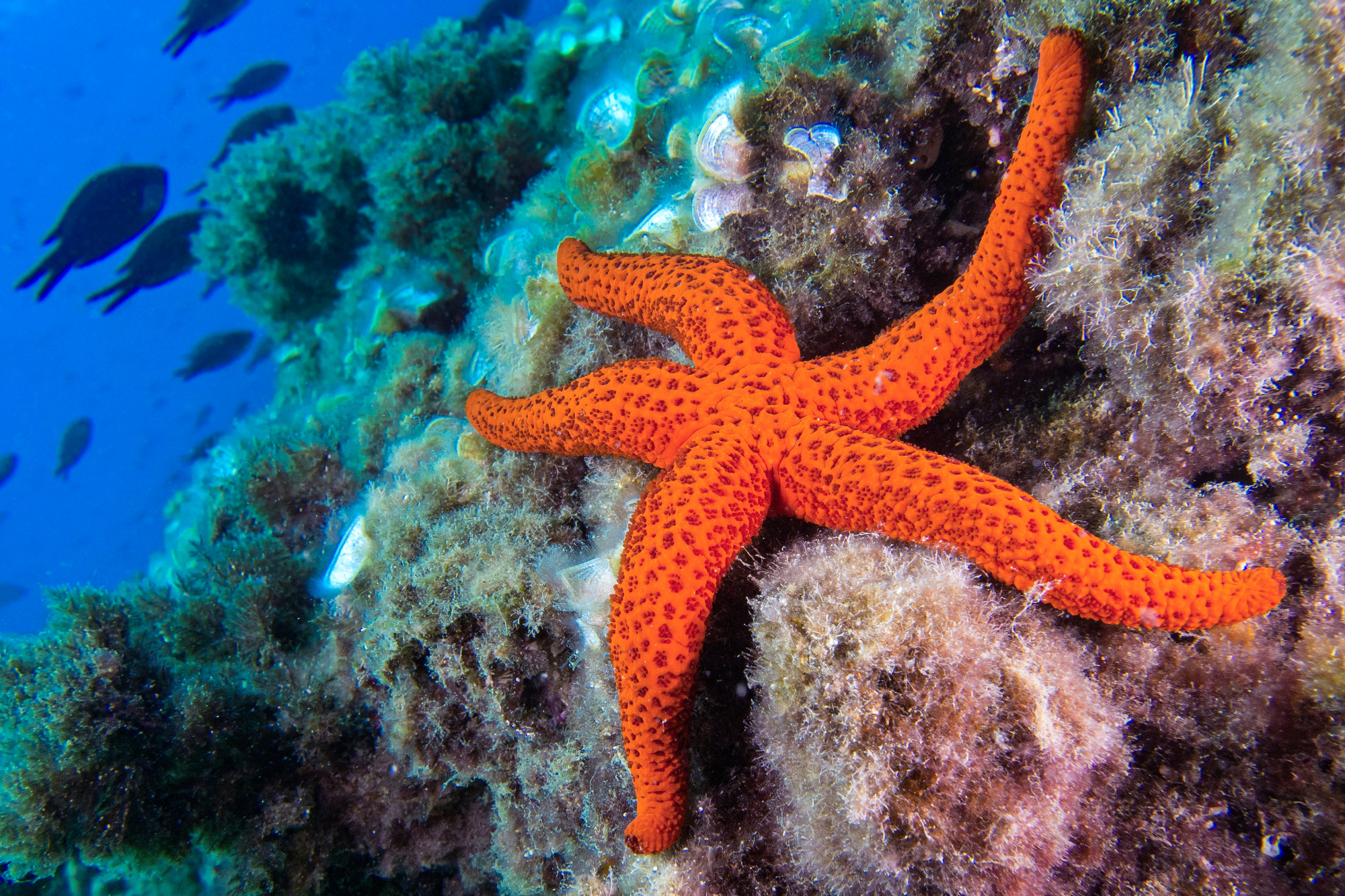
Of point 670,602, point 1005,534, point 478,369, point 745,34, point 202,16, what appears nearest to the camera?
point 1005,534

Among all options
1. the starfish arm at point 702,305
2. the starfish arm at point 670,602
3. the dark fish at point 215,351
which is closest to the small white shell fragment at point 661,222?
the starfish arm at point 702,305

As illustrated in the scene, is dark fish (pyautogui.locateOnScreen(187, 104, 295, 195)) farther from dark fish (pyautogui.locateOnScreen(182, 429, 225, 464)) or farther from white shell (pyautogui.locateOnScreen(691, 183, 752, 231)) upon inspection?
white shell (pyautogui.locateOnScreen(691, 183, 752, 231))

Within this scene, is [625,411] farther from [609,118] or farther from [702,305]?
[609,118]

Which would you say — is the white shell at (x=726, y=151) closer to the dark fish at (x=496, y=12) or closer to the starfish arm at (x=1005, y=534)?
the starfish arm at (x=1005, y=534)

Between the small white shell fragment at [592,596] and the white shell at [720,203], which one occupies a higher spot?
the white shell at [720,203]

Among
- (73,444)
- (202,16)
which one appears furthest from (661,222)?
(73,444)

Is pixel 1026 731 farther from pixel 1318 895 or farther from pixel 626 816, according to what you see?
pixel 626 816
